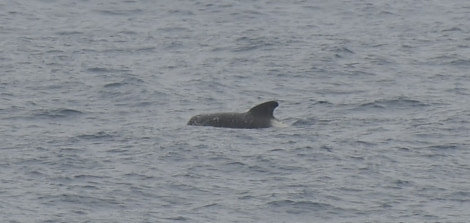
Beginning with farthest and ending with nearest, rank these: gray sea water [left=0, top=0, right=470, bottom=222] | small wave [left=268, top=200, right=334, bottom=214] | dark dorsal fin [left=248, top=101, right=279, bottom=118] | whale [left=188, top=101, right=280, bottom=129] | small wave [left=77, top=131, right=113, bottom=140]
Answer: dark dorsal fin [left=248, top=101, right=279, bottom=118] < whale [left=188, top=101, right=280, bottom=129] < small wave [left=77, top=131, right=113, bottom=140] < gray sea water [left=0, top=0, right=470, bottom=222] < small wave [left=268, top=200, right=334, bottom=214]

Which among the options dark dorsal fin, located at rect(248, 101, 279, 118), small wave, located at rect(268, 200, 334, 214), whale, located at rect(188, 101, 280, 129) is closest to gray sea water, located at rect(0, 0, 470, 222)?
small wave, located at rect(268, 200, 334, 214)

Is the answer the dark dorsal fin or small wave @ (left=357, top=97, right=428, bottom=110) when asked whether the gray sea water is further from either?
the dark dorsal fin

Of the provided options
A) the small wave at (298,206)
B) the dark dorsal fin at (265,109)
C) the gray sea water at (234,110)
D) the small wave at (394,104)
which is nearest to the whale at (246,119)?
the dark dorsal fin at (265,109)

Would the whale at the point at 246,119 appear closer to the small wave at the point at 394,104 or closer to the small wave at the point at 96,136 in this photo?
the small wave at the point at 96,136

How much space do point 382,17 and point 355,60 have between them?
9056 mm

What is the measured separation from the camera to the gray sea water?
78.3 feet

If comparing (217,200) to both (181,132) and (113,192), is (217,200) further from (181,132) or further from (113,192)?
(181,132)

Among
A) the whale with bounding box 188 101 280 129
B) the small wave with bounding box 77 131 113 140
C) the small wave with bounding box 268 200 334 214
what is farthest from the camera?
the whale with bounding box 188 101 280 129

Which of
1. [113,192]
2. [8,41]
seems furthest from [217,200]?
[8,41]

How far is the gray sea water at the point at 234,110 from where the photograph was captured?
2386cm

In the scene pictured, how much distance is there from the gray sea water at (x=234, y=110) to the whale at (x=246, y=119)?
1.06 ft

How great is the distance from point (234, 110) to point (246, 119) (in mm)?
A: 2331

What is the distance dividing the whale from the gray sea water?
0.32m

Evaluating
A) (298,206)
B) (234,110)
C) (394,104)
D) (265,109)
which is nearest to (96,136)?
(265,109)
